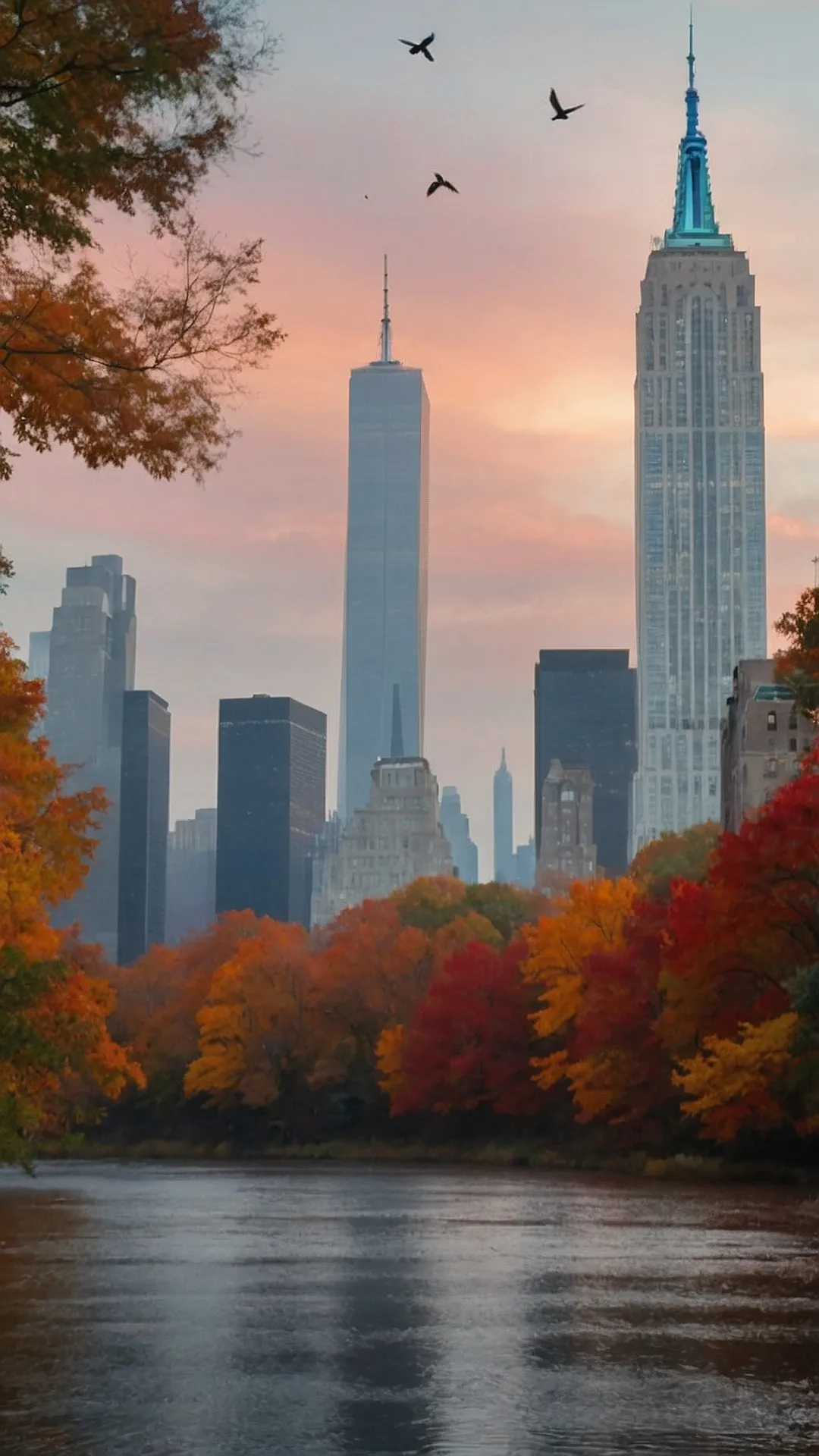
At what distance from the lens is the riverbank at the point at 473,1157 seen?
6800cm

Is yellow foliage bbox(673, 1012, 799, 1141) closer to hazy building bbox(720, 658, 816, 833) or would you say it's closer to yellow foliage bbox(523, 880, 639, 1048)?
yellow foliage bbox(523, 880, 639, 1048)

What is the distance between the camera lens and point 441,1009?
321ft

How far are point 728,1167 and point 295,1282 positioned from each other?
38.1 m

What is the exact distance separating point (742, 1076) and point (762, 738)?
322 ft

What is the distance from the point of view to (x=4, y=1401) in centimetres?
2055

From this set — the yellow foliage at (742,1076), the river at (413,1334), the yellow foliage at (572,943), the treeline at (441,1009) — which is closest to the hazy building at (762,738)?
the treeline at (441,1009)

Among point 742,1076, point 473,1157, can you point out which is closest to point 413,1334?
point 742,1076

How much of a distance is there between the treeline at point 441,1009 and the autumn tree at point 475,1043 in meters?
0.11

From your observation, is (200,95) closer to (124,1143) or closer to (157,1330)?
(157,1330)

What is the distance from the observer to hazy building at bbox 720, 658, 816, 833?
15375 cm

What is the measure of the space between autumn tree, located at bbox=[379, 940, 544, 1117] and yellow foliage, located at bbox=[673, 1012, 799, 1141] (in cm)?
2848

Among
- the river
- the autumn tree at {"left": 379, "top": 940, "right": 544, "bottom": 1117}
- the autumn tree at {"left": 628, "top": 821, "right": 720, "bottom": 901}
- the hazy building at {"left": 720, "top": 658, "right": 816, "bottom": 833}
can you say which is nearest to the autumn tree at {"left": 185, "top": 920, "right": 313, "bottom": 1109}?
the autumn tree at {"left": 379, "top": 940, "right": 544, "bottom": 1117}

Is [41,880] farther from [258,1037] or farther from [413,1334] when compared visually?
[258,1037]

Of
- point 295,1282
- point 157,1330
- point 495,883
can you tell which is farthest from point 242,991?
point 157,1330
